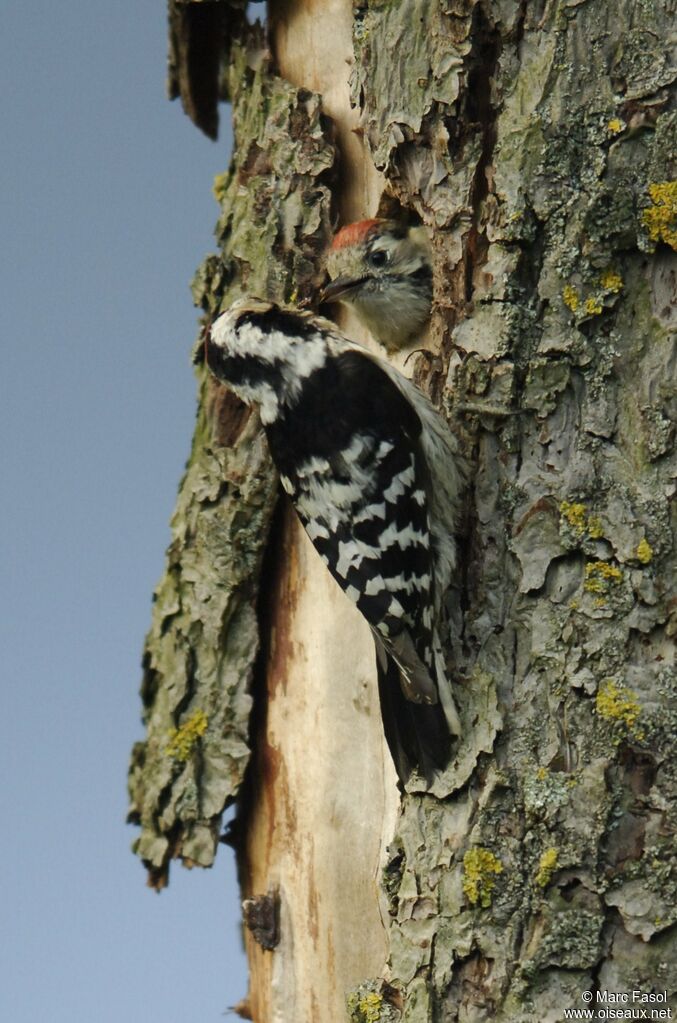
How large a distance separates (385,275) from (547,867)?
66.9 inches

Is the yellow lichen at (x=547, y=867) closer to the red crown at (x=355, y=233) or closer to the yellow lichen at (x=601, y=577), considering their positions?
the yellow lichen at (x=601, y=577)

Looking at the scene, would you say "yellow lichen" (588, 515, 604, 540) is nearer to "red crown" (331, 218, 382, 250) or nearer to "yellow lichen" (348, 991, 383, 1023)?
"red crown" (331, 218, 382, 250)

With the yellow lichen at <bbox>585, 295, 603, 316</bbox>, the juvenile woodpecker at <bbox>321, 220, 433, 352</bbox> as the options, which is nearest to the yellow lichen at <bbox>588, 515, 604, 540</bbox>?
the yellow lichen at <bbox>585, 295, 603, 316</bbox>

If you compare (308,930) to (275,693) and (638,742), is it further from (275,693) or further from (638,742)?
(638,742)

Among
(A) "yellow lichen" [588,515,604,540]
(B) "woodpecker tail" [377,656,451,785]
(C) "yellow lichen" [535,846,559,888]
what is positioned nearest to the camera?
(C) "yellow lichen" [535,846,559,888]

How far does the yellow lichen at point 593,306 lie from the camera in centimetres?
297

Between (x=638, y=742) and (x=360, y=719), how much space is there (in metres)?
0.99

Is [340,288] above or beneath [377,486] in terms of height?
above

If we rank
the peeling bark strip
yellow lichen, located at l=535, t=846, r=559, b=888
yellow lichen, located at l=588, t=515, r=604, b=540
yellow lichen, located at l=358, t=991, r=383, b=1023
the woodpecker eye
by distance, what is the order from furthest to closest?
1. the peeling bark strip
2. the woodpecker eye
3. yellow lichen, located at l=358, t=991, r=383, b=1023
4. yellow lichen, located at l=588, t=515, r=604, b=540
5. yellow lichen, located at l=535, t=846, r=559, b=888

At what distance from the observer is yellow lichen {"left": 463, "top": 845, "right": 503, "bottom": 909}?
286cm

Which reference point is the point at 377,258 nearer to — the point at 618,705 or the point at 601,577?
the point at 601,577

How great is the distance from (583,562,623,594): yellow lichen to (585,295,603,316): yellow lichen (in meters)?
0.60

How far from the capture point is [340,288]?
3670 millimetres

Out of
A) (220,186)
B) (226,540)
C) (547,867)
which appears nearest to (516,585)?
(547,867)
